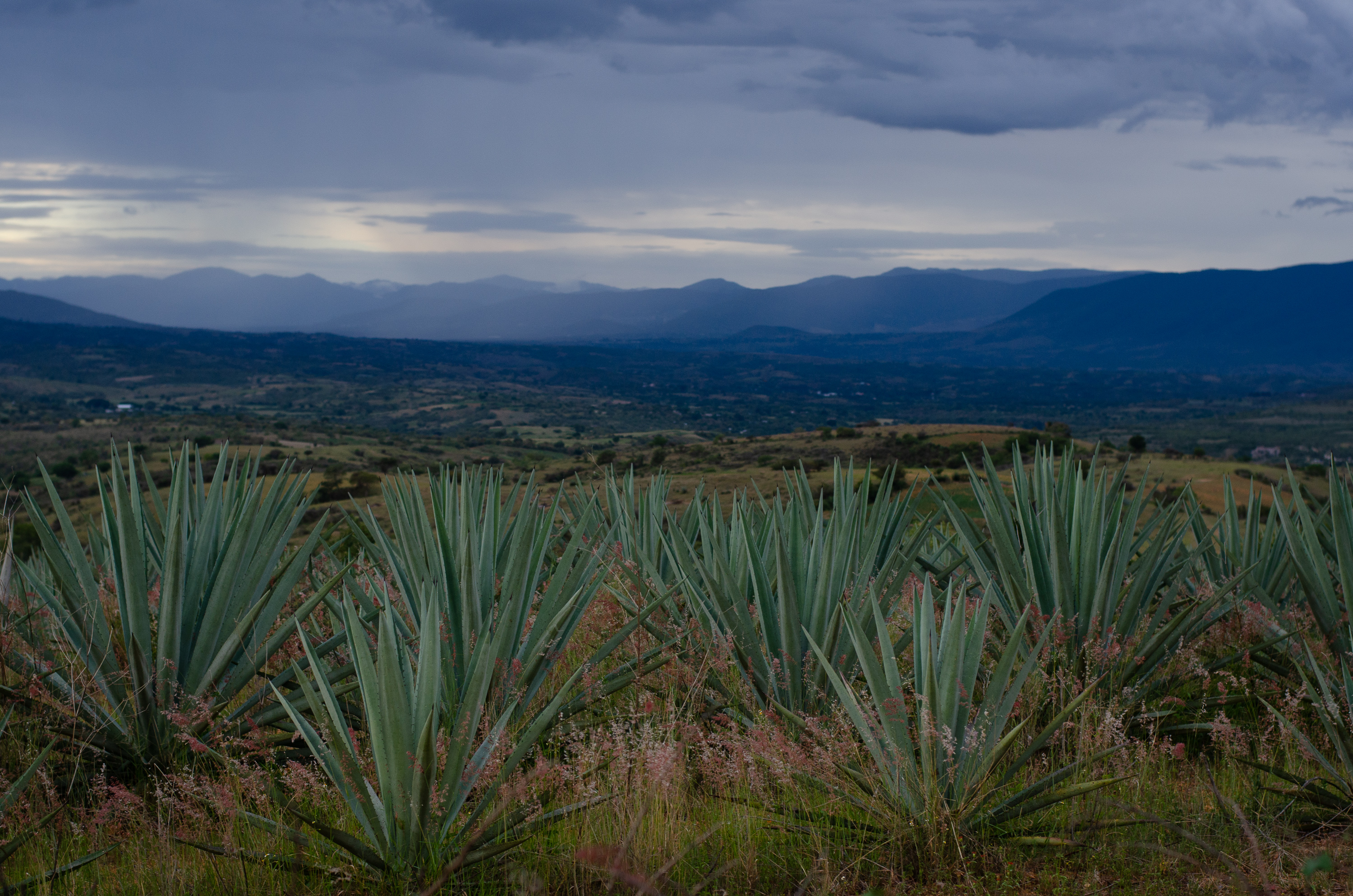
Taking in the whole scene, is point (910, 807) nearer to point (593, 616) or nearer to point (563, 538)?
point (593, 616)

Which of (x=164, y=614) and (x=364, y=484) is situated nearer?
(x=164, y=614)

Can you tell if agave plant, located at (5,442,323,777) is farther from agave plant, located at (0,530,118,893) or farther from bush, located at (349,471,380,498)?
bush, located at (349,471,380,498)

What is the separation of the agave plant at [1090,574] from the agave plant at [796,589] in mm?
355

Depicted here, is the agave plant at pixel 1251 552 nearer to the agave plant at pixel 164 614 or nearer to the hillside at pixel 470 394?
the agave plant at pixel 164 614

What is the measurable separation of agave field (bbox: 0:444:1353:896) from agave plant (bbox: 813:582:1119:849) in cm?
1

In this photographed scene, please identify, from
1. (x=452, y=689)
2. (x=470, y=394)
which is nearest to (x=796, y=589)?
(x=452, y=689)

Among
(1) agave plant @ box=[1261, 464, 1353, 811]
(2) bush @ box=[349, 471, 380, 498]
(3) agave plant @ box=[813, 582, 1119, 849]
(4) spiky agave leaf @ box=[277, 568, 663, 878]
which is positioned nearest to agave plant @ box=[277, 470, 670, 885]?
(4) spiky agave leaf @ box=[277, 568, 663, 878]

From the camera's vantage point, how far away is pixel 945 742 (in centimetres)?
240

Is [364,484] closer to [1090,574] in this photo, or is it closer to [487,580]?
[487,580]

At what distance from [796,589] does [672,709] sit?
787 millimetres

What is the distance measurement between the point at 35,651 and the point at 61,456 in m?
51.1

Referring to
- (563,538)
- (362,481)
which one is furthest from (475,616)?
(362,481)

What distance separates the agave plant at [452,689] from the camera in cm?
225

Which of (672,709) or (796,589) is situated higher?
(796,589)
